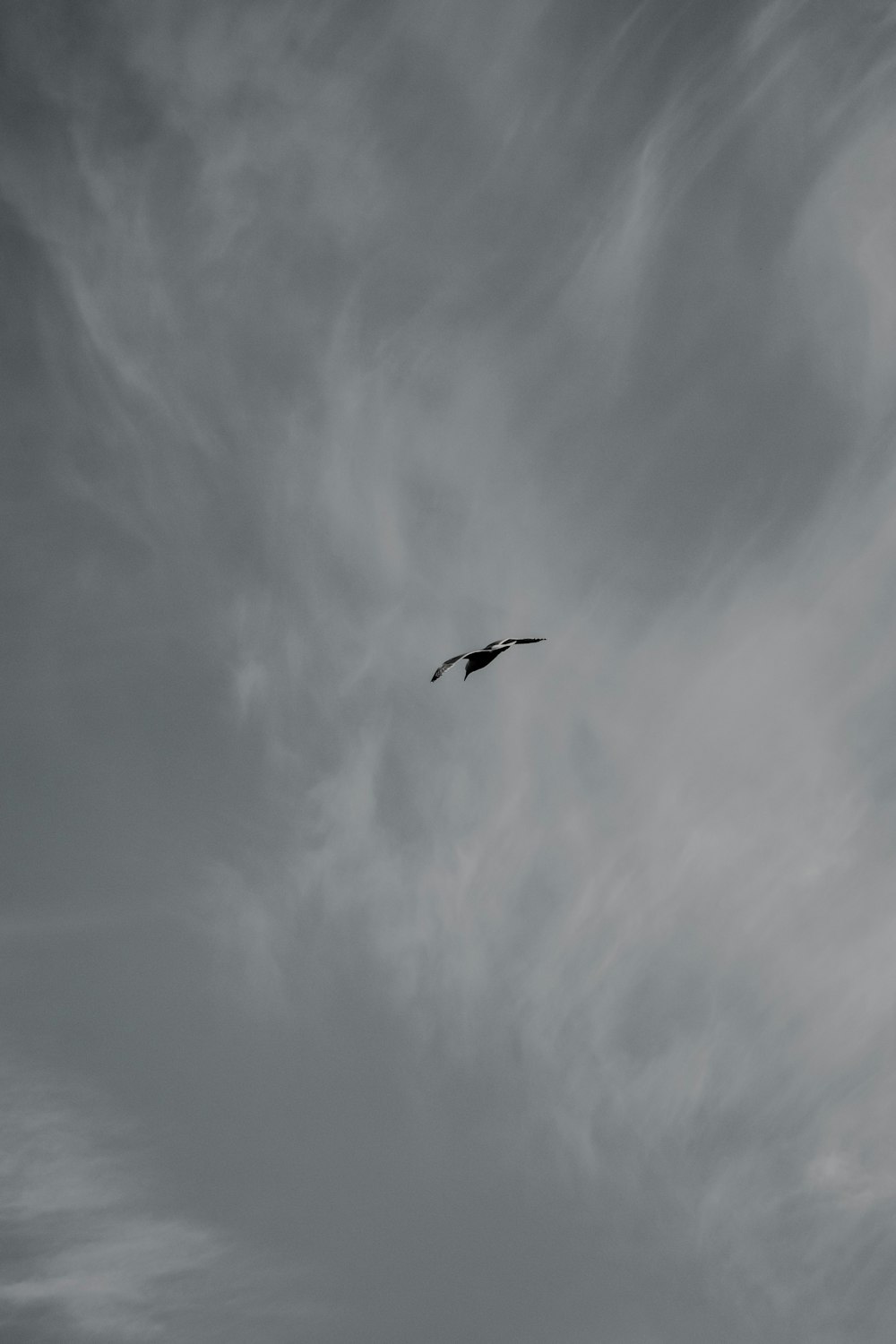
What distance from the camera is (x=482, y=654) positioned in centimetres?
3919
